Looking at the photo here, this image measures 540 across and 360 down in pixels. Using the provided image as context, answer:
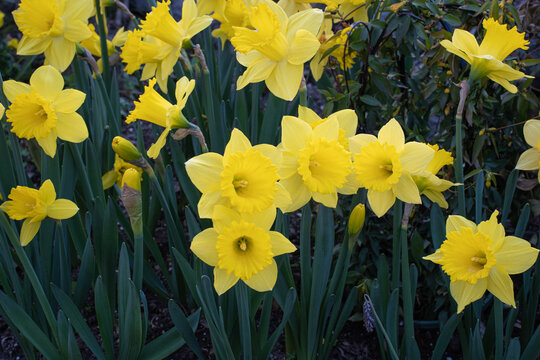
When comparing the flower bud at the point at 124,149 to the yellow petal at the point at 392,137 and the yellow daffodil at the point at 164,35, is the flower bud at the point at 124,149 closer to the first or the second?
the yellow daffodil at the point at 164,35

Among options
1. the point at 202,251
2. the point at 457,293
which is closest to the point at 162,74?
the point at 202,251

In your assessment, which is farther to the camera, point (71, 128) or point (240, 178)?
point (71, 128)

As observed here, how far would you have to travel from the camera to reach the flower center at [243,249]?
101cm

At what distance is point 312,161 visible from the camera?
1094 mm

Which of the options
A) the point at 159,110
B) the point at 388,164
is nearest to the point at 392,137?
the point at 388,164

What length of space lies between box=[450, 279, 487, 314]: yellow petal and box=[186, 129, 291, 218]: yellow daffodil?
515 millimetres

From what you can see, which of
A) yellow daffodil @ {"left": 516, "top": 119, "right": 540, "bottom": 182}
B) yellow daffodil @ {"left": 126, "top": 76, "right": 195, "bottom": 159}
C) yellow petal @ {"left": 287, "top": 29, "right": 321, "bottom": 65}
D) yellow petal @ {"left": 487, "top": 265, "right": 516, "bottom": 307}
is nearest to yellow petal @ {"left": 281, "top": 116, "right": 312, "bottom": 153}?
yellow petal @ {"left": 287, "top": 29, "right": 321, "bottom": 65}

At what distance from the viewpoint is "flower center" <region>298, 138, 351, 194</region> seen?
3.42 ft

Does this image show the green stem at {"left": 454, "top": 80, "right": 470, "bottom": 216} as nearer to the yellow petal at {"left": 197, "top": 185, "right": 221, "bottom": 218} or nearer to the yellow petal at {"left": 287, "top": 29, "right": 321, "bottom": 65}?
the yellow petal at {"left": 287, "top": 29, "right": 321, "bottom": 65}

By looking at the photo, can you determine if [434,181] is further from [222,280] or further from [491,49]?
[222,280]

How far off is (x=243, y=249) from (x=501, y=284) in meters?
0.63

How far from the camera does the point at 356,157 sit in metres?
1.11

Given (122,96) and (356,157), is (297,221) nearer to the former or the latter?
(356,157)

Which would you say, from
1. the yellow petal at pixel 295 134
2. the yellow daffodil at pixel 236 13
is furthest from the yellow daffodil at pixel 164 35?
the yellow petal at pixel 295 134
